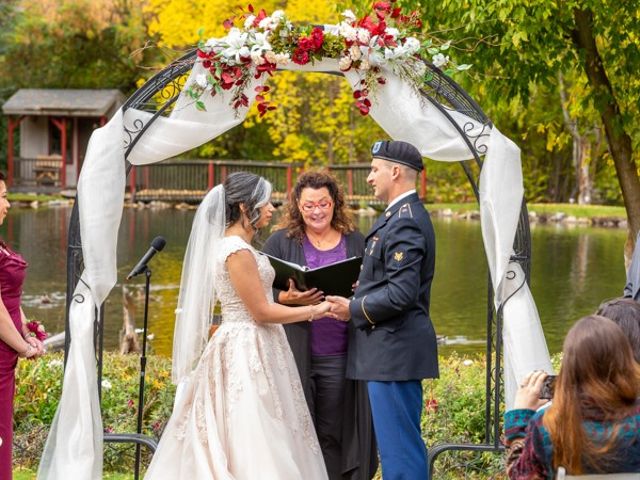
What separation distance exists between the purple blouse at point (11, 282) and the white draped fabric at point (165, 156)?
0.70 meters

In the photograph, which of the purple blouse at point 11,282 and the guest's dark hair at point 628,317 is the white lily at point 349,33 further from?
the guest's dark hair at point 628,317

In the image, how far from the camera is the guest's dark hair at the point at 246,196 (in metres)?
5.50

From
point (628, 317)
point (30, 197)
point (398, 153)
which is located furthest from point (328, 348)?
point (30, 197)

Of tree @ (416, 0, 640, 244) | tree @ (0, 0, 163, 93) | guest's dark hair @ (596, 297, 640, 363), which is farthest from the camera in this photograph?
tree @ (0, 0, 163, 93)

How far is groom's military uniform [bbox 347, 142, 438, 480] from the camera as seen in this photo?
520cm

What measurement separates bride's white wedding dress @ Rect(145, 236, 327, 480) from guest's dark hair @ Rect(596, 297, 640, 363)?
90.8 inches

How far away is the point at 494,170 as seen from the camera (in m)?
5.89

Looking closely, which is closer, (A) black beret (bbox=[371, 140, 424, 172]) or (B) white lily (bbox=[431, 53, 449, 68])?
(A) black beret (bbox=[371, 140, 424, 172])

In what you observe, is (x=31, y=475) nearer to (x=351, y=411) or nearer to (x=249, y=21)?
(x=351, y=411)

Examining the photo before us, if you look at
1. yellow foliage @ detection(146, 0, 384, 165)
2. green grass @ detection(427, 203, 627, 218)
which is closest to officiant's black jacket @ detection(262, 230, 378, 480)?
yellow foliage @ detection(146, 0, 384, 165)

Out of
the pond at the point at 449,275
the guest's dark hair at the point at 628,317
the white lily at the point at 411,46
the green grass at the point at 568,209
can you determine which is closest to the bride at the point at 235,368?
the white lily at the point at 411,46

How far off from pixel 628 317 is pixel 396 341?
6.20ft

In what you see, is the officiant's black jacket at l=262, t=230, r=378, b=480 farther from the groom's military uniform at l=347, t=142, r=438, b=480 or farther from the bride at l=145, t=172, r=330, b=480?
the groom's military uniform at l=347, t=142, r=438, b=480

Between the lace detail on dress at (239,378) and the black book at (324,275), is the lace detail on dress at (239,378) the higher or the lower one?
the lower one
